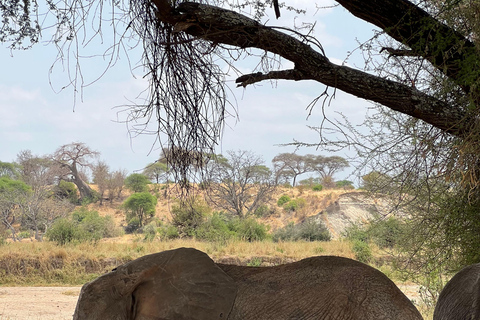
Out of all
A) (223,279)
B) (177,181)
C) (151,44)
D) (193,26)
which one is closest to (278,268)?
(223,279)

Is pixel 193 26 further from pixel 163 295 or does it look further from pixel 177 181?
pixel 163 295

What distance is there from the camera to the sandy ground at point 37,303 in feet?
28.4

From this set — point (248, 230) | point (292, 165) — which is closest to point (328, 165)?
point (292, 165)

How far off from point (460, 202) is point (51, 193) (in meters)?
26.7

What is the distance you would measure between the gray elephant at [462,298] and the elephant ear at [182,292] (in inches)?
50.9

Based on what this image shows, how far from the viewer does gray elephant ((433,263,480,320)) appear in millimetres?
2824

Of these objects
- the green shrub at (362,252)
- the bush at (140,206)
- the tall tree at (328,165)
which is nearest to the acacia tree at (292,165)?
the tall tree at (328,165)

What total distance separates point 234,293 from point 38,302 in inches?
311

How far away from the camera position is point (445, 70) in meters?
3.26

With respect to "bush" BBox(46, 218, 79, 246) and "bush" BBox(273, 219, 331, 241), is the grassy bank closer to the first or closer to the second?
"bush" BBox(46, 218, 79, 246)

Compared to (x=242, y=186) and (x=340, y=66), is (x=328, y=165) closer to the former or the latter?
(x=242, y=186)

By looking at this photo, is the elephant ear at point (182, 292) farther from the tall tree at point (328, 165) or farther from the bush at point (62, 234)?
the tall tree at point (328, 165)

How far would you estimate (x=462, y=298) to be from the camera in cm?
299

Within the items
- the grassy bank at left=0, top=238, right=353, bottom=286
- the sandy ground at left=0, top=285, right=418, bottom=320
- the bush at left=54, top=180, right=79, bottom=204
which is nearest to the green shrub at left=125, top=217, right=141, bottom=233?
the bush at left=54, top=180, right=79, bottom=204
